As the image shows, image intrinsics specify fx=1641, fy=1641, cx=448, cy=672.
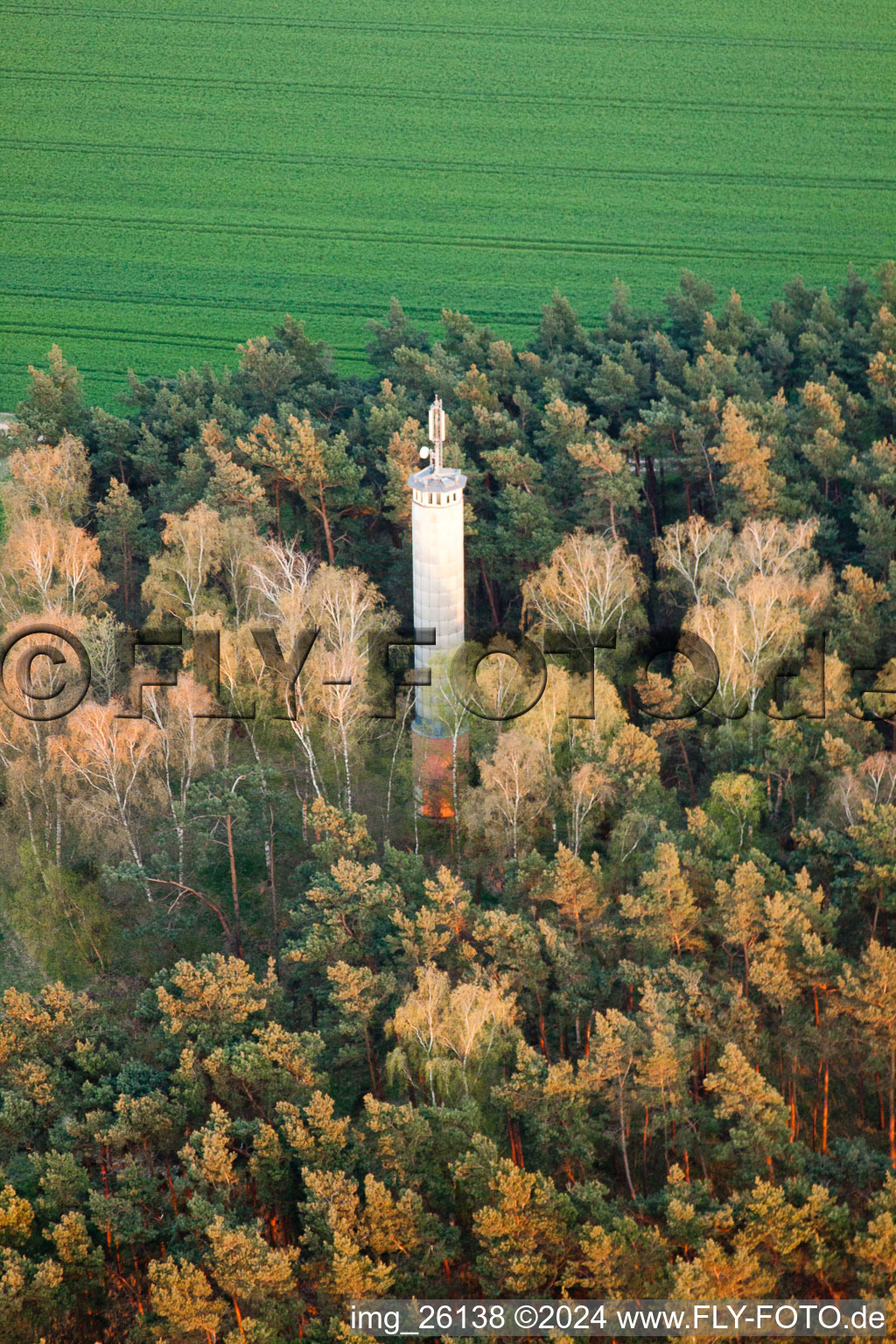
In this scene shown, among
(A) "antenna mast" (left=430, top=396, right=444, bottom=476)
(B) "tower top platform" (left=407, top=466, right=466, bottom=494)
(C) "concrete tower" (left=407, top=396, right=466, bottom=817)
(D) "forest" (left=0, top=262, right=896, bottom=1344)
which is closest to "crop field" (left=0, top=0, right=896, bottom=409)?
(D) "forest" (left=0, top=262, right=896, bottom=1344)

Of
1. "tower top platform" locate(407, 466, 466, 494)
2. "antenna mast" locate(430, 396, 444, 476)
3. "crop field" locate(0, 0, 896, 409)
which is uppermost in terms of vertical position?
"crop field" locate(0, 0, 896, 409)

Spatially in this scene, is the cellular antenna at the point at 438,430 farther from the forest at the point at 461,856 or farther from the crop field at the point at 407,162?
the crop field at the point at 407,162

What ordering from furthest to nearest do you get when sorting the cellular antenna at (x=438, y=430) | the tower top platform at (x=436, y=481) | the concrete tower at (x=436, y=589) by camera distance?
the concrete tower at (x=436, y=589) → the tower top platform at (x=436, y=481) → the cellular antenna at (x=438, y=430)

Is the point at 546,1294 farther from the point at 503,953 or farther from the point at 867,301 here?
the point at 867,301

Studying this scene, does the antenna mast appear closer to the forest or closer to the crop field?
the forest

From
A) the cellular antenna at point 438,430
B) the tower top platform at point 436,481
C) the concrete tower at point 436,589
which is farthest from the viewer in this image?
the concrete tower at point 436,589

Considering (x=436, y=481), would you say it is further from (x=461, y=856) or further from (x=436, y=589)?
(x=461, y=856)

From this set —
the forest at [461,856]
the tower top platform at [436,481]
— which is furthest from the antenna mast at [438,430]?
the forest at [461,856]

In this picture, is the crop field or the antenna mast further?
the crop field
